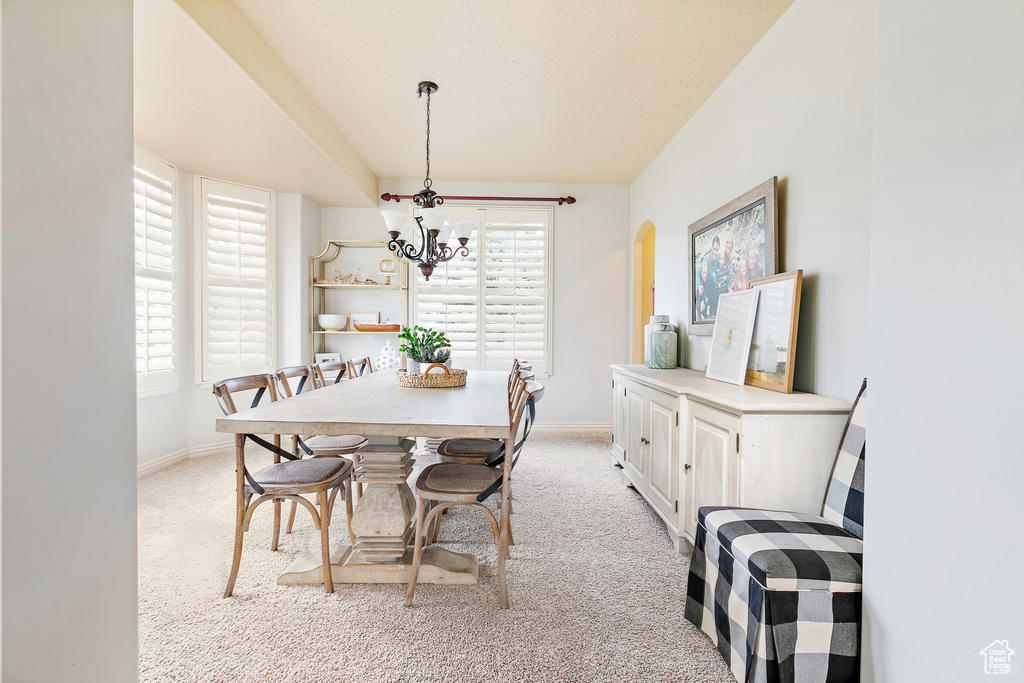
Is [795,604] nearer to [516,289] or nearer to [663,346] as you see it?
[663,346]

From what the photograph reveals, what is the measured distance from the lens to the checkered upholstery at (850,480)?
1442mm

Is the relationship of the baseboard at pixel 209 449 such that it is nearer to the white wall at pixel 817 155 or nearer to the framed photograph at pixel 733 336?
the framed photograph at pixel 733 336

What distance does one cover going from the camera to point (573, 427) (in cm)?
488

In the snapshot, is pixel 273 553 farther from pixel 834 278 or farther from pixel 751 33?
pixel 751 33

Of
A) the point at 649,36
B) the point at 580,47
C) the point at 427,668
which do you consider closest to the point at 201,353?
the point at 427,668

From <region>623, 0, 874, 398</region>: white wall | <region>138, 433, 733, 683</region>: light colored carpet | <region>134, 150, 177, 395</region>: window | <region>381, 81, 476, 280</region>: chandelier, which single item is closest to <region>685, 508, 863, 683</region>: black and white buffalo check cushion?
<region>138, 433, 733, 683</region>: light colored carpet

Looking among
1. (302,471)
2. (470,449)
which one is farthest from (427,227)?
(302,471)

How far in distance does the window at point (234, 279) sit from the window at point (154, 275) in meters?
0.27
